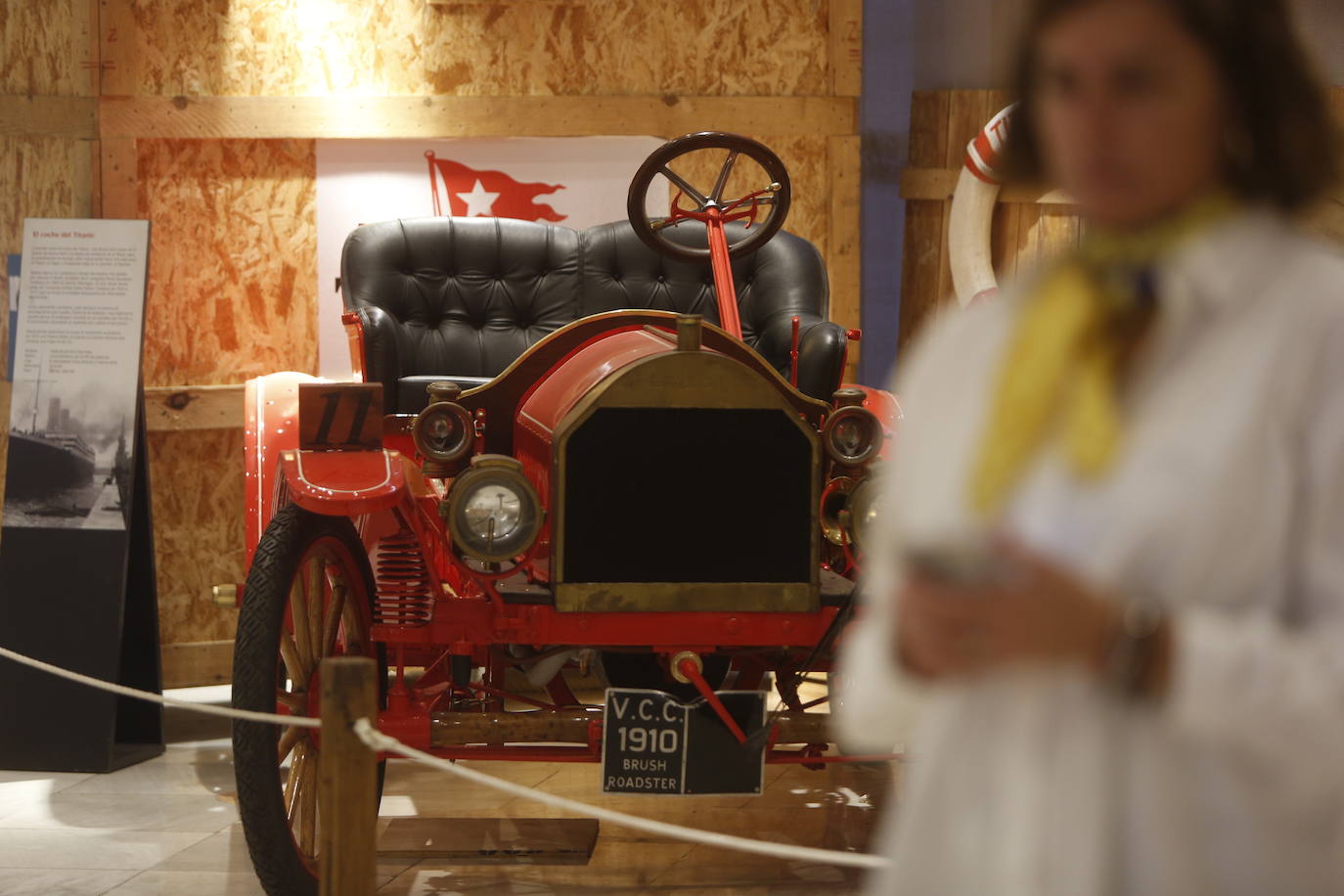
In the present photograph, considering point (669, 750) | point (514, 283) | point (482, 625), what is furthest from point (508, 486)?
point (514, 283)

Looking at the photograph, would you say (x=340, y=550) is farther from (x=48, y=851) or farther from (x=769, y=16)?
(x=769, y=16)

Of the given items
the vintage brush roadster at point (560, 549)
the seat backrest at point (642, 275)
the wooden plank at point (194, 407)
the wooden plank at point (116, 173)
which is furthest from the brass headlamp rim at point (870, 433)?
the wooden plank at point (116, 173)

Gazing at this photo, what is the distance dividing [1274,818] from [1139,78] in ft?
1.58

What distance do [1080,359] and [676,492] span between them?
2071 millimetres

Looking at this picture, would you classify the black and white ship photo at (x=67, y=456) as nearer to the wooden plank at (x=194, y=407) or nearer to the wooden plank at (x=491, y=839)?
the wooden plank at (x=194, y=407)

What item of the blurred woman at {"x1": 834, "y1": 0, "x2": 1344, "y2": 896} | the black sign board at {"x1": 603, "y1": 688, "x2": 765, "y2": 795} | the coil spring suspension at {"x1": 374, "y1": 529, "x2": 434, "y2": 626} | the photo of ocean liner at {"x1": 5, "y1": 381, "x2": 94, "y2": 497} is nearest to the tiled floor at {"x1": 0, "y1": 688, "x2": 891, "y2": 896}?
the black sign board at {"x1": 603, "y1": 688, "x2": 765, "y2": 795}

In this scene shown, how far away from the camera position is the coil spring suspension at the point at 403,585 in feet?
10.1

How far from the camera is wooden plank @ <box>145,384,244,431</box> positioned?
17.4 ft

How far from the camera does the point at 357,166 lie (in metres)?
5.49

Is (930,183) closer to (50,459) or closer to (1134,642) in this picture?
(50,459)

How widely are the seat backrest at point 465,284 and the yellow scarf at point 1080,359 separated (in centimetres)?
399

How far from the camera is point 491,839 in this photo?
11.5 ft

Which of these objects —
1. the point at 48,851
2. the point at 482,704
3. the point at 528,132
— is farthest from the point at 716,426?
the point at 528,132

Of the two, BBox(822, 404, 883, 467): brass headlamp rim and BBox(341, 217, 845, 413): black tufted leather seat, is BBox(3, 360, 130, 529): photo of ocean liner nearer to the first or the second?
BBox(341, 217, 845, 413): black tufted leather seat
